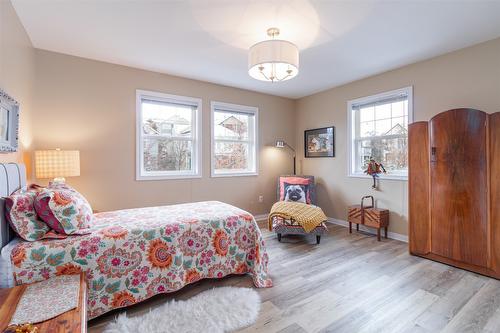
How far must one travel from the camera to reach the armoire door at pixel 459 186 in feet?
7.98

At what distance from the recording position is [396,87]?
353 cm

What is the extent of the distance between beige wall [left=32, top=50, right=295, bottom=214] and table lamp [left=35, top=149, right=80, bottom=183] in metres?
0.47

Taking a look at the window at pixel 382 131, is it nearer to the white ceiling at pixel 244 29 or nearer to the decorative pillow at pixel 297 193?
the white ceiling at pixel 244 29

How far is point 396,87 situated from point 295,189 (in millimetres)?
2136

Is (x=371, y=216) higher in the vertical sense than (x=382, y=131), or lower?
lower

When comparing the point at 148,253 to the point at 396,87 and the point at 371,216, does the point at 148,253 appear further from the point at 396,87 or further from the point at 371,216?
the point at 396,87

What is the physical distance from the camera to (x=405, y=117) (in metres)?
3.52

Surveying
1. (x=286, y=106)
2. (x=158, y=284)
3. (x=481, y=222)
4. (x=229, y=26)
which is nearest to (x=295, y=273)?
(x=158, y=284)

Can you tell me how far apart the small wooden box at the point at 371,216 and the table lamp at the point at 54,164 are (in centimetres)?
381

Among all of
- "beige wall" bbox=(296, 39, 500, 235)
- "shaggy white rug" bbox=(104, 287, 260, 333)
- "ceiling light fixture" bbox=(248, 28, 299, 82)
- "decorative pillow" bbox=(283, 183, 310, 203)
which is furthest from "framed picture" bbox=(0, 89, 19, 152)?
"beige wall" bbox=(296, 39, 500, 235)

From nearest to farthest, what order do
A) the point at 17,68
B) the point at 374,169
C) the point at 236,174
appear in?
1. the point at 17,68
2. the point at 374,169
3. the point at 236,174

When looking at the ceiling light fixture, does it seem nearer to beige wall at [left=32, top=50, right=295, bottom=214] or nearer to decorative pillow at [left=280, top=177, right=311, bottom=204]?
beige wall at [left=32, top=50, right=295, bottom=214]

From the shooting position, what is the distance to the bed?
→ 1606 mm

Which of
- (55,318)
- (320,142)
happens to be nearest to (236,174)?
(320,142)
